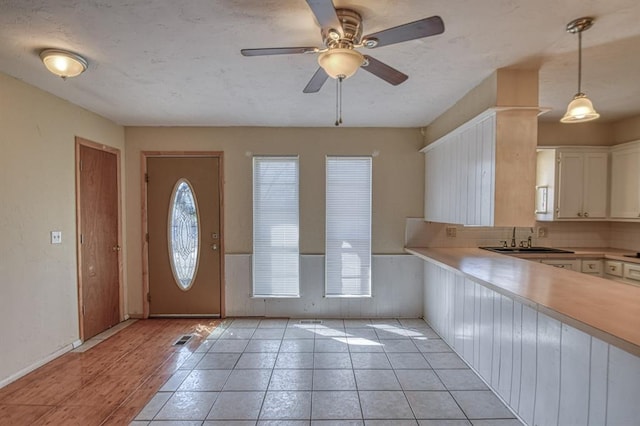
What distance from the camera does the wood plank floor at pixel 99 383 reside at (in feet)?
7.15

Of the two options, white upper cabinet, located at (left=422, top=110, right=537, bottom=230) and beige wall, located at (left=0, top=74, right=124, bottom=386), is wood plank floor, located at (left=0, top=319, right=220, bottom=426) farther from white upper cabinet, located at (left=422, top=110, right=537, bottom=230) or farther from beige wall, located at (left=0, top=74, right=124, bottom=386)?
white upper cabinet, located at (left=422, top=110, right=537, bottom=230)

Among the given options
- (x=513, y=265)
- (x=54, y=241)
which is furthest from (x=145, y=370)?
(x=513, y=265)

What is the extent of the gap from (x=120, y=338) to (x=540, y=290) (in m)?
3.96

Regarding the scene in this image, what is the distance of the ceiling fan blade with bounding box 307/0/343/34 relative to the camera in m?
1.31

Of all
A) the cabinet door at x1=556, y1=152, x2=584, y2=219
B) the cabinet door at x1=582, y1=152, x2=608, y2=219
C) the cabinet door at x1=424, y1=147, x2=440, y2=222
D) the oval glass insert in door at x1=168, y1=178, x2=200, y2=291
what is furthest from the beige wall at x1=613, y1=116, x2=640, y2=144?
the oval glass insert in door at x1=168, y1=178, x2=200, y2=291

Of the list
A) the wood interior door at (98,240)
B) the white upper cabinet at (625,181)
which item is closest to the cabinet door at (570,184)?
the white upper cabinet at (625,181)

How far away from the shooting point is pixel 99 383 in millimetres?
2572

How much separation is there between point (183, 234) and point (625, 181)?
17.9 ft

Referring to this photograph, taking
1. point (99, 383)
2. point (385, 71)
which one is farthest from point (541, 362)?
point (99, 383)

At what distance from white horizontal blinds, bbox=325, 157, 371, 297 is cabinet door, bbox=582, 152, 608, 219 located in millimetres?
2675

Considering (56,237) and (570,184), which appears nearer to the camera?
(56,237)

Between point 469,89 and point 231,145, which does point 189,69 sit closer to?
point 231,145

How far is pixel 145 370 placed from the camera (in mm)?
2783

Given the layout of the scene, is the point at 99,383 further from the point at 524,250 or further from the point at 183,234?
the point at 524,250
